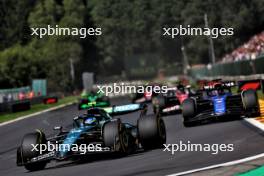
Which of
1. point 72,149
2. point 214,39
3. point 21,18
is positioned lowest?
point 72,149

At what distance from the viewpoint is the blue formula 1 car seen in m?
15.8

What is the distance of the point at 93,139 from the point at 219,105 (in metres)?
5.07

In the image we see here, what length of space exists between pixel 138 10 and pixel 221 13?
22059mm

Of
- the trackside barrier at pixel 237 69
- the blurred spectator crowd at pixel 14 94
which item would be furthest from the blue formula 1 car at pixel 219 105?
the blurred spectator crowd at pixel 14 94

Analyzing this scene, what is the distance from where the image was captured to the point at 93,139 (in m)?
12.1

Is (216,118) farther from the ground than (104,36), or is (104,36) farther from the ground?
(104,36)

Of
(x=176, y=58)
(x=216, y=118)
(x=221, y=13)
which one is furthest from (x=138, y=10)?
(x=216, y=118)

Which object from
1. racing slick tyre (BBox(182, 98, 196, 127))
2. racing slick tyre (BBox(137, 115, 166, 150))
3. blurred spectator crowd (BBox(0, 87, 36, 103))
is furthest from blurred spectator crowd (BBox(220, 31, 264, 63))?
racing slick tyre (BBox(137, 115, 166, 150))

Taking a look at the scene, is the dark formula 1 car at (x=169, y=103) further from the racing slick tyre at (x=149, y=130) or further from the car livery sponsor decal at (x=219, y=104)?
the racing slick tyre at (x=149, y=130)

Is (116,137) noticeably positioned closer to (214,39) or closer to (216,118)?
(216,118)

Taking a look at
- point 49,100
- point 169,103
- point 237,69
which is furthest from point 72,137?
point 49,100

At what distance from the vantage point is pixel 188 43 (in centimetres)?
7475

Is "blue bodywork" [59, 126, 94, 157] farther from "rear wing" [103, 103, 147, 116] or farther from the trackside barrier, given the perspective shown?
the trackside barrier

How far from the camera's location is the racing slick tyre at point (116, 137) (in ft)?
37.9
